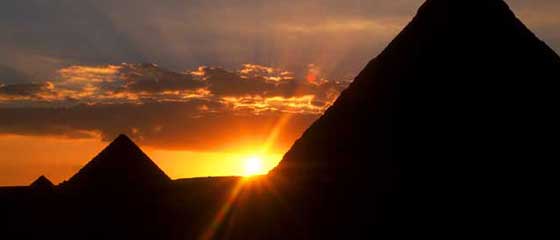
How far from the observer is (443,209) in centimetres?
945

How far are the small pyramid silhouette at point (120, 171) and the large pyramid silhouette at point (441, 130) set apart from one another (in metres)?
14.2

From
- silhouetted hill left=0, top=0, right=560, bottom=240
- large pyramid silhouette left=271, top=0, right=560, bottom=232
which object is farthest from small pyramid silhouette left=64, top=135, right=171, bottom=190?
large pyramid silhouette left=271, top=0, right=560, bottom=232

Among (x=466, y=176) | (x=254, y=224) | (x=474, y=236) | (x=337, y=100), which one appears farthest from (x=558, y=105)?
(x=254, y=224)

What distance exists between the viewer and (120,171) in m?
25.7

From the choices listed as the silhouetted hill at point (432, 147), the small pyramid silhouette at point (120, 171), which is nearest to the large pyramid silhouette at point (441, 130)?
the silhouetted hill at point (432, 147)

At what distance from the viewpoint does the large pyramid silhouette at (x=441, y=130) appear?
9.64 meters

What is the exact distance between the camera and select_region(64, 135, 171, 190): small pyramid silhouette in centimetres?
2483

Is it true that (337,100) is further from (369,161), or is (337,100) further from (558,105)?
(558,105)

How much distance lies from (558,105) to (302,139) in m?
4.04

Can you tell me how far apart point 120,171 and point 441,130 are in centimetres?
1747

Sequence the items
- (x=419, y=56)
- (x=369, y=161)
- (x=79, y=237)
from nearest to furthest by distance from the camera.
A: (x=369, y=161) → (x=419, y=56) → (x=79, y=237)

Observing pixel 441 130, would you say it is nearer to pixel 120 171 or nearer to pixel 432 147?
pixel 432 147

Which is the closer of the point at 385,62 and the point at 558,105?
the point at 558,105

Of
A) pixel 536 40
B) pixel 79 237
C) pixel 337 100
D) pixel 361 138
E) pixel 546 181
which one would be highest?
pixel 536 40
